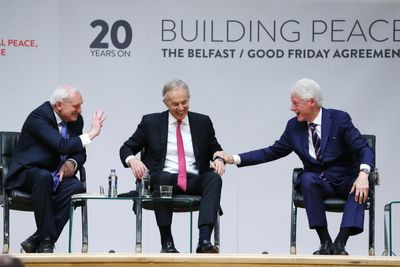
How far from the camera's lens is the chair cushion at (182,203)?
6.05m

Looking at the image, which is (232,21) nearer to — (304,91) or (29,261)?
(304,91)

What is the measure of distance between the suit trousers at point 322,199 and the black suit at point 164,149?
0.52m

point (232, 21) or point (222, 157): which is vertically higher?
point (232, 21)

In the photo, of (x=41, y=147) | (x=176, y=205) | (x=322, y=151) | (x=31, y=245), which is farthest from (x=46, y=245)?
(x=322, y=151)

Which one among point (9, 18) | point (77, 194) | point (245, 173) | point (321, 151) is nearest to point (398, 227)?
point (245, 173)

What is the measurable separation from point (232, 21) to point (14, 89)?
1.63 meters

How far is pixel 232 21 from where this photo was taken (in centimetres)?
770

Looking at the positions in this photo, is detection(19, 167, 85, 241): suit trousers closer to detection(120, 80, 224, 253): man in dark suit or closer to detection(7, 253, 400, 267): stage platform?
detection(120, 80, 224, 253): man in dark suit

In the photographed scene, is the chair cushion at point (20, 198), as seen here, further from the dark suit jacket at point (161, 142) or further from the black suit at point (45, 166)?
the dark suit jacket at point (161, 142)

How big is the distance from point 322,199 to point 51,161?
1.61 metres

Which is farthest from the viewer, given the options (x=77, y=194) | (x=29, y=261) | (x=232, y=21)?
(x=232, y=21)

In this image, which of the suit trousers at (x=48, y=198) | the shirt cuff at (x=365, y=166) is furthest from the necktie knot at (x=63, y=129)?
the shirt cuff at (x=365, y=166)

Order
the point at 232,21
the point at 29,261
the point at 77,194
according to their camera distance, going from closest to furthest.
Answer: the point at 29,261 < the point at 77,194 < the point at 232,21

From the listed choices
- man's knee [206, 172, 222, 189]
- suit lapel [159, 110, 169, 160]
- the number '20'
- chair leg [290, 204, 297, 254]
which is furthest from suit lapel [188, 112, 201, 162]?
the number '20'
